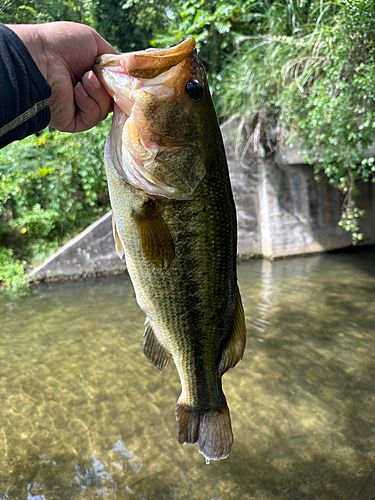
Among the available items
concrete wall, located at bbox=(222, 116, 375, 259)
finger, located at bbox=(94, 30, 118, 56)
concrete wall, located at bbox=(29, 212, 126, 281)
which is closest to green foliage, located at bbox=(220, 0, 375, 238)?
concrete wall, located at bbox=(222, 116, 375, 259)

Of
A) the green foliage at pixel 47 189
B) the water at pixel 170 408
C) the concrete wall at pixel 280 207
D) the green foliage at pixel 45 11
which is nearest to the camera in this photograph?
the water at pixel 170 408

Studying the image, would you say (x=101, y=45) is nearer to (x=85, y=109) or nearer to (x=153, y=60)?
(x=85, y=109)

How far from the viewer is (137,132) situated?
1653 mm

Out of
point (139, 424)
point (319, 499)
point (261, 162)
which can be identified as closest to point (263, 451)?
point (319, 499)

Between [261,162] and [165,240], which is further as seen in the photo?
[261,162]

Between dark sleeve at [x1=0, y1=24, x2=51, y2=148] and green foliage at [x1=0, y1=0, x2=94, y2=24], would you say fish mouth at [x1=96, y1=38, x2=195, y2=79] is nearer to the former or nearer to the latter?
dark sleeve at [x1=0, y1=24, x2=51, y2=148]

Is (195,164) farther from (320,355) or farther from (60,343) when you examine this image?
(60,343)

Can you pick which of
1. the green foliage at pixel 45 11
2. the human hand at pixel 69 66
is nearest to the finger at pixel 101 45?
the human hand at pixel 69 66

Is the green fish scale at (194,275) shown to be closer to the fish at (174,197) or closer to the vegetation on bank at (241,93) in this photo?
the fish at (174,197)

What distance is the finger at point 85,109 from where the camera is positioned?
73.7 inches

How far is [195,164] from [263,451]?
275cm

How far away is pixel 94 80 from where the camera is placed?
181cm

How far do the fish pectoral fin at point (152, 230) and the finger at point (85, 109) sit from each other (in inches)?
20.3

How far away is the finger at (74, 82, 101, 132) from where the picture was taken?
1.87 metres
